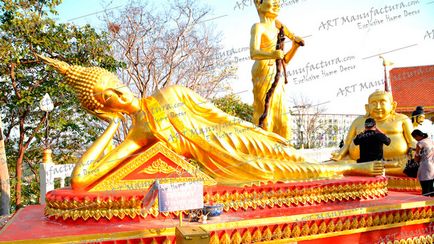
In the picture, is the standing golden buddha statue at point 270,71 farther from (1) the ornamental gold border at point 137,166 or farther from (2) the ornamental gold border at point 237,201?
(1) the ornamental gold border at point 137,166

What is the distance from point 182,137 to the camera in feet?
13.8

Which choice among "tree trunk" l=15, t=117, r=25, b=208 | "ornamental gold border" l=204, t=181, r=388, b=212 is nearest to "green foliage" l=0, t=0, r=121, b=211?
"tree trunk" l=15, t=117, r=25, b=208

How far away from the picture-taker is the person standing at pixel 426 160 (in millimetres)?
4812

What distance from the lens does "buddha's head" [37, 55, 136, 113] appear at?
12.6 ft

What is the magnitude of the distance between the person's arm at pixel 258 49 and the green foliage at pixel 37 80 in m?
4.48

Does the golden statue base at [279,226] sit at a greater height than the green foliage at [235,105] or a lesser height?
lesser

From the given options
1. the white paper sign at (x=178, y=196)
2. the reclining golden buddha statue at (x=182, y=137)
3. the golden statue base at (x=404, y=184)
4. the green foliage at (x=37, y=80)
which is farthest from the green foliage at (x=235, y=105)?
the white paper sign at (x=178, y=196)

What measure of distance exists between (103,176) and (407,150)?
4.78 meters

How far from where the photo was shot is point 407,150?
20.9 ft

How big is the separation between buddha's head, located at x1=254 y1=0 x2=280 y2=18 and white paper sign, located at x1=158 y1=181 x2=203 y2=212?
3394 mm

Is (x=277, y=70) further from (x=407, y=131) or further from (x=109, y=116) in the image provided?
(x=407, y=131)

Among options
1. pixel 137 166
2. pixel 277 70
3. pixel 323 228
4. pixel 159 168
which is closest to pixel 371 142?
pixel 277 70

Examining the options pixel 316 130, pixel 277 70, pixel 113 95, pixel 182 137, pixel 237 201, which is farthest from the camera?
pixel 316 130

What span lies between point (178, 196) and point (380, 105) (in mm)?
4704
